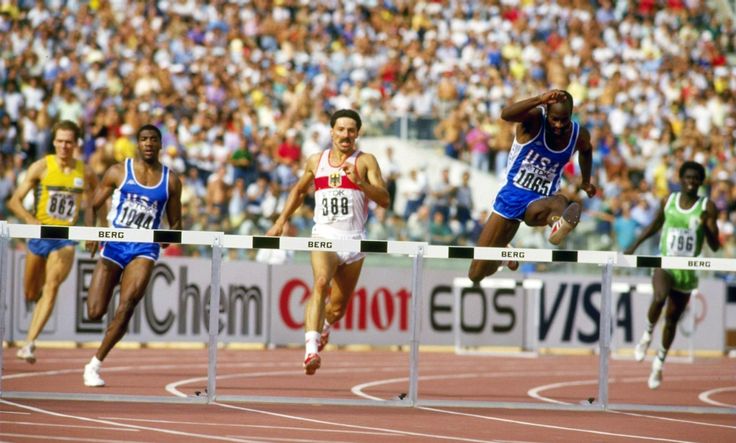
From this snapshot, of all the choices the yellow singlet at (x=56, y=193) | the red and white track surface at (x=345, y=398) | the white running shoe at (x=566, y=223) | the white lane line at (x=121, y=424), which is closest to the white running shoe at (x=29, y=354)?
the red and white track surface at (x=345, y=398)

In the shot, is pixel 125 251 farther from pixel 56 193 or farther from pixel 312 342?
pixel 56 193

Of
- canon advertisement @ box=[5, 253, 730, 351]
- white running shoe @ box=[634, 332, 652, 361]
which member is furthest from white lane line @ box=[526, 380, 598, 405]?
canon advertisement @ box=[5, 253, 730, 351]

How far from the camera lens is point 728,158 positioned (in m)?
28.9

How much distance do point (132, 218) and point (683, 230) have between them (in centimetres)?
624

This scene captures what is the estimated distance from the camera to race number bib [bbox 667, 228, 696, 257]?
15.7 m

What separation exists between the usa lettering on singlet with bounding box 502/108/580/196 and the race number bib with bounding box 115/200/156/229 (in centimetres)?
316

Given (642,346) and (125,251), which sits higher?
(125,251)

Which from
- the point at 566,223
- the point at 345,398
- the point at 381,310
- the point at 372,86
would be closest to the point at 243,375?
the point at 345,398

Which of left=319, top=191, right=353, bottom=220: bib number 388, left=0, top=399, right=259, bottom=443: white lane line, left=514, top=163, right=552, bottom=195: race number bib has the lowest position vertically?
left=0, top=399, right=259, bottom=443: white lane line

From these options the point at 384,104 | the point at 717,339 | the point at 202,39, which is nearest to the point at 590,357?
the point at 717,339

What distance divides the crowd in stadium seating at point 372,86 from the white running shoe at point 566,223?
33.6 ft

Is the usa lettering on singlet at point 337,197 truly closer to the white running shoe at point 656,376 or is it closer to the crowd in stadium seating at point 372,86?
the white running shoe at point 656,376

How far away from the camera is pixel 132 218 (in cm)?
1267

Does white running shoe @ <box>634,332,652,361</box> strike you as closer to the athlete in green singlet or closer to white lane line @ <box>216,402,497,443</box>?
the athlete in green singlet
